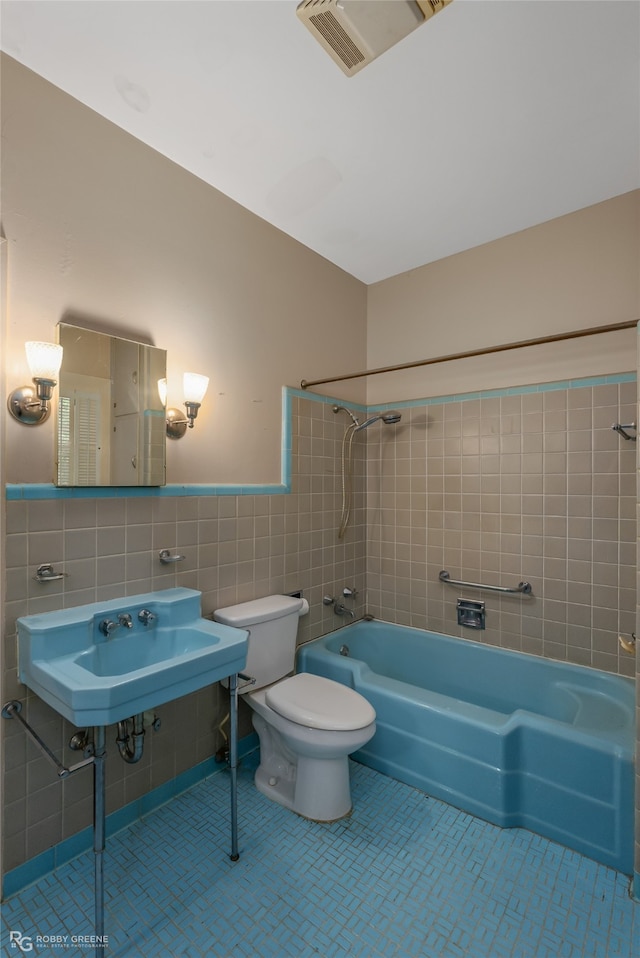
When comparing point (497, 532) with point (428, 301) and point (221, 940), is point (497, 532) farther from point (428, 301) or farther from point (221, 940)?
point (221, 940)

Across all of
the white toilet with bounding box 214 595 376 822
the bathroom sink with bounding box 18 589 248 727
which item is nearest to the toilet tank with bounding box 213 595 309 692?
the white toilet with bounding box 214 595 376 822

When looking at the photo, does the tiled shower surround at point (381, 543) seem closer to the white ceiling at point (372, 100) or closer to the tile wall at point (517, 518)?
the tile wall at point (517, 518)

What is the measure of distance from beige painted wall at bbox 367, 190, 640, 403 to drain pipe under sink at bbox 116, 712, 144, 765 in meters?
2.22

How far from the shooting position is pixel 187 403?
6.17ft

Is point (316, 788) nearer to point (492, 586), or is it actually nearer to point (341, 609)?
point (341, 609)

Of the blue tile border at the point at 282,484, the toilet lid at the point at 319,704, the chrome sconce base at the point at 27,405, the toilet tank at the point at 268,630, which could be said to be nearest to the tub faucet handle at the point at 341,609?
the toilet tank at the point at 268,630

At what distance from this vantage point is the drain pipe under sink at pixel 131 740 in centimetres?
158

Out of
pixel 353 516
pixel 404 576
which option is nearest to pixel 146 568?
pixel 353 516

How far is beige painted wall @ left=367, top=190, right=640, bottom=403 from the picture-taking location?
2135mm

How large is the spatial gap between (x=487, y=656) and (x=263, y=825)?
135 cm

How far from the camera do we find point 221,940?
1.28m

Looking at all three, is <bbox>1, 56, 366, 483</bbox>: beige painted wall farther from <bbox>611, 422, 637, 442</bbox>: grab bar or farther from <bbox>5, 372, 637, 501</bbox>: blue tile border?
<bbox>611, 422, 637, 442</bbox>: grab bar

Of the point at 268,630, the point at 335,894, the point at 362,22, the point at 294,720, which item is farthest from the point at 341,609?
the point at 362,22

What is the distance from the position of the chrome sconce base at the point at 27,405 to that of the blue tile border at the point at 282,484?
0.21 m
